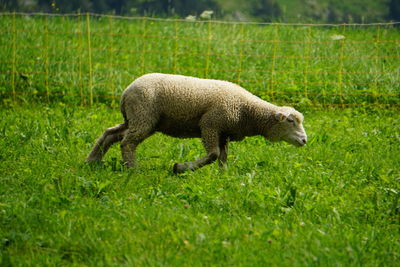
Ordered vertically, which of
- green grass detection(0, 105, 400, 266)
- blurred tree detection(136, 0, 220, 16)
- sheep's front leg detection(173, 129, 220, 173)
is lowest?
green grass detection(0, 105, 400, 266)

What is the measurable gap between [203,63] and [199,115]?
5.77 m

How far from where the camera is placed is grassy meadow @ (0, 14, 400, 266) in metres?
4.05

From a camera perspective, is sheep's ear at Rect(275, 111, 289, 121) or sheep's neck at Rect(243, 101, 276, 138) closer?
sheep's ear at Rect(275, 111, 289, 121)

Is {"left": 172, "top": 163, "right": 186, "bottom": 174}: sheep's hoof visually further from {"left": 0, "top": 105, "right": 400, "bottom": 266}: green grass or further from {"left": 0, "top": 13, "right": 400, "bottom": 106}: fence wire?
{"left": 0, "top": 13, "right": 400, "bottom": 106}: fence wire

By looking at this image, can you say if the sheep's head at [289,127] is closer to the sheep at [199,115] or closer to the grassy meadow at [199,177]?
the sheep at [199,115]

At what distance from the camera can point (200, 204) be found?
4.95 meters

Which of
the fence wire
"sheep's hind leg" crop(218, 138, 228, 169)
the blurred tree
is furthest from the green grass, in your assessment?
the blurred tree

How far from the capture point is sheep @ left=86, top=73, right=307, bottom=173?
612cm

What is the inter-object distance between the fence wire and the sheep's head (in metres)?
4.10

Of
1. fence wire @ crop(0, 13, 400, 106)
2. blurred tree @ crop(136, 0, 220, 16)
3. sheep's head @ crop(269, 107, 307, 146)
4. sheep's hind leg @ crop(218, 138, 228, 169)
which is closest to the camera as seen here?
sheep's head @ crop(269, 107, 307, 146)

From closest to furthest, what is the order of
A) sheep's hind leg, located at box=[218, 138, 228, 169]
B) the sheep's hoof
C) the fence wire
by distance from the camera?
1. the sheep's hoof
2. sheep's hind leg, located at box=[218, 138, 228, 169]
3. the fence wire

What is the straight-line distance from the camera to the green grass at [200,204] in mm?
3979

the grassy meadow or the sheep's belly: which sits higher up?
the sheep's belly

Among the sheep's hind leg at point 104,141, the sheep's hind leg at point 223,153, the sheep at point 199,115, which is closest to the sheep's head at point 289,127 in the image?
the sheep at point 199,115
